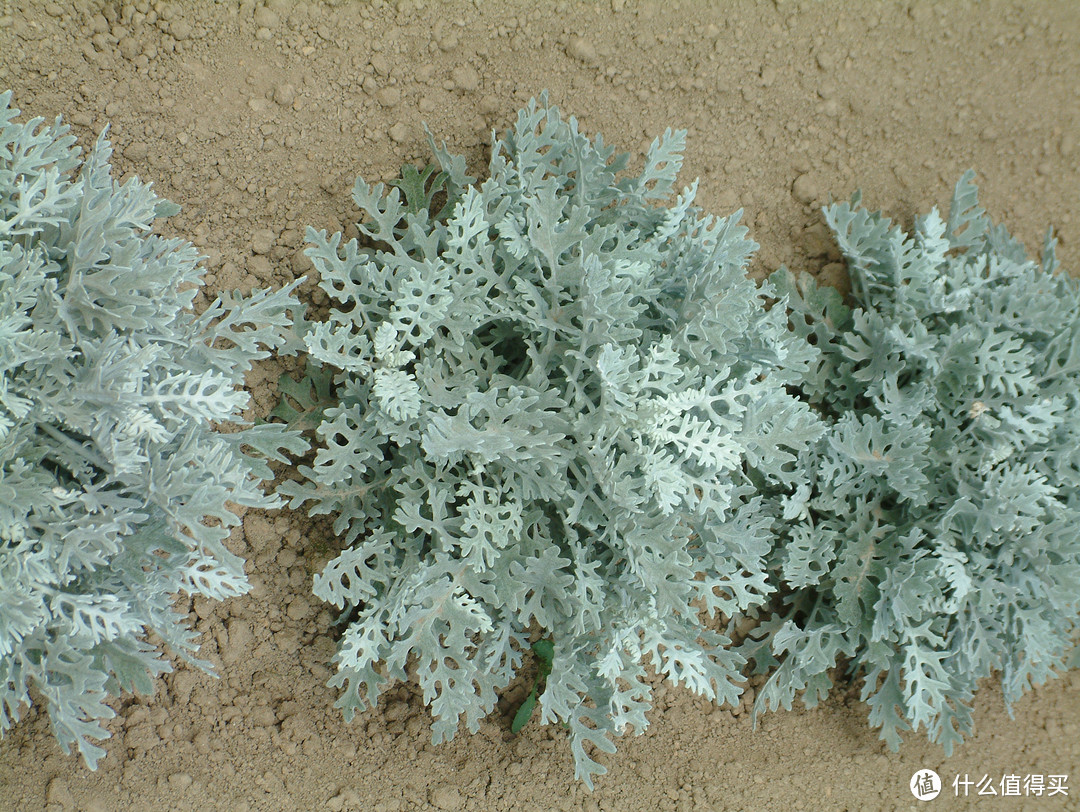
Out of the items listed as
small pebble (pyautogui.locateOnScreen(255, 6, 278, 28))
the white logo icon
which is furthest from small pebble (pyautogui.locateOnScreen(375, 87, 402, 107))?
the white logo icon

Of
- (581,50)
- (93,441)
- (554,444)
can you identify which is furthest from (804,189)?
(93,441)

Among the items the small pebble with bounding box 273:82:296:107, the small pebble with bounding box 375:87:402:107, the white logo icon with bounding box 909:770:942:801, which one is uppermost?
the small pebble with bounding box 375:87:402:107

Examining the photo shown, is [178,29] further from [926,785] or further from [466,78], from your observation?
[926,785]

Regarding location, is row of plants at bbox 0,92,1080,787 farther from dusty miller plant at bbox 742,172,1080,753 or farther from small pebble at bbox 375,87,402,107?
small pebble at bbox 375,87,402,107

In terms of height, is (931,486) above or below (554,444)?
above

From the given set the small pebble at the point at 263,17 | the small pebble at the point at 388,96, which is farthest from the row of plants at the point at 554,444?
the small pebble at the point at 263,17

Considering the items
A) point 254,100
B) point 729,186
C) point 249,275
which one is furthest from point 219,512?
point 729,186

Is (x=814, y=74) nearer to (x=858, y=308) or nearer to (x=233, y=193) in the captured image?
(x=858, y=308)

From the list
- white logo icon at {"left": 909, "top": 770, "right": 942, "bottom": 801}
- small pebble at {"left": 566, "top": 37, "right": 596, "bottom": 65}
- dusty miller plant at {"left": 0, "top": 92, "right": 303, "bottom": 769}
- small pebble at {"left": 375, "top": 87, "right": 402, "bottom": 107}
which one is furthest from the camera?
white logo icon at {"left": 909, "top": 770, "right": 942, "bottom": 801}
